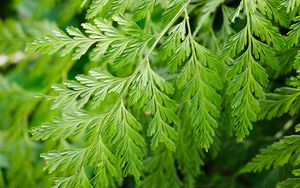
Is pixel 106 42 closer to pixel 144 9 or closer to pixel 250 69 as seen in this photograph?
pixel 144 9

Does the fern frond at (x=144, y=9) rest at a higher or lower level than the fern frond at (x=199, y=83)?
higher

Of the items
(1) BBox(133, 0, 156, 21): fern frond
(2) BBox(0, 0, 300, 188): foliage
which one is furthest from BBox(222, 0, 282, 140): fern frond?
(1) BBox(133, 0, 156, 21): fern frond

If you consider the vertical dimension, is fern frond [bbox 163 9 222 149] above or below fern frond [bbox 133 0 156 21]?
below

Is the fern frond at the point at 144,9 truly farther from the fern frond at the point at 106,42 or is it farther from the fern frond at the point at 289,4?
the fern frond at the point at 289,4

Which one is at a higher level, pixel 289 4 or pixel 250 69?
pixel 289 4

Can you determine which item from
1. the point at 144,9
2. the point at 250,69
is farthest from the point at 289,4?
the point at 144,9

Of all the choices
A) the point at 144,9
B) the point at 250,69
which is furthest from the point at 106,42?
the point at 250,69

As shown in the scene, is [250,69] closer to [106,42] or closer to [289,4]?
[289,4]

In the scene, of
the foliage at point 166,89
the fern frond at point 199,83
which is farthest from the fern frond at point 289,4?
the fern frond at point 199,83

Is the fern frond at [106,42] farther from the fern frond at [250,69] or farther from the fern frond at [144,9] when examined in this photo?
the fern frond at [250,69]

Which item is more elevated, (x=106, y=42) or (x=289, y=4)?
(x=289, y=4)

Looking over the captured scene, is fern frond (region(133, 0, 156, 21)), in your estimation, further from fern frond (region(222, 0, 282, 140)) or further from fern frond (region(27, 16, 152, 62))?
fern frond (region(222, 0, 282, 140))

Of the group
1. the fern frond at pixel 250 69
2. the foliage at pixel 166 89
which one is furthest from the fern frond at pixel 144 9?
the fern frond at pixel 250 69
